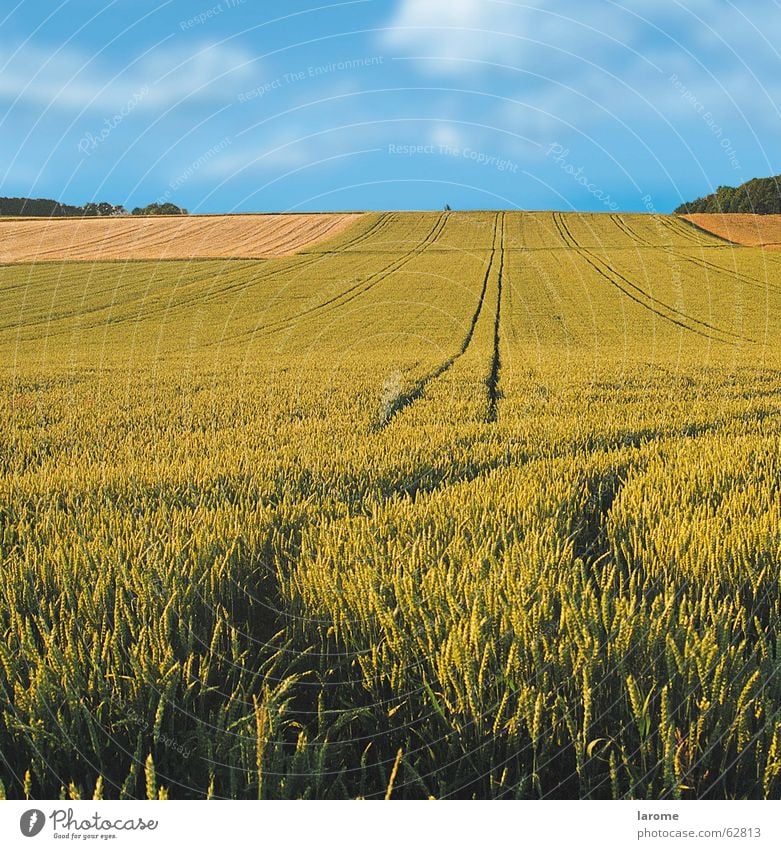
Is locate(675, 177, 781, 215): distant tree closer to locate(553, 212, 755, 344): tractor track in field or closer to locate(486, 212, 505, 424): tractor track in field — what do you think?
locate(553, 212, 755, 344): tractor track in field

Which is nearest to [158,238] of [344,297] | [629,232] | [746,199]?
[344,297]

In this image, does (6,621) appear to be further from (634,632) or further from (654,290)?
(654,290)

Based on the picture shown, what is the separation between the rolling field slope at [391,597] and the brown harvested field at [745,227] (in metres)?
54.3

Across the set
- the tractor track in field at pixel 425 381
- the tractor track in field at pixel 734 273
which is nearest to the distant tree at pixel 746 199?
the tractor track in field at pixel 734 273

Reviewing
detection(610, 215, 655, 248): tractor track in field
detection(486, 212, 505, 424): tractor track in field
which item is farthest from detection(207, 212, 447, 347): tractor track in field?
detection(610, 215, 655, 248): tractor track in field

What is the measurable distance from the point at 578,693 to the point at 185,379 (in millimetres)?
12122

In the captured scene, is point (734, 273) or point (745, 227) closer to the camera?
point (734, 273)

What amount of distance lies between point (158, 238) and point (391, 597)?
5505 centimetres

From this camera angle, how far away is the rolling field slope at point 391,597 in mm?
1764

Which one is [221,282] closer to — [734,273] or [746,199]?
[734,273]

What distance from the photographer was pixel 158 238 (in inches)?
2010

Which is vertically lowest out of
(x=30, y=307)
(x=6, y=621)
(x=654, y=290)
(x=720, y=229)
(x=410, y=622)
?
(x=6, y=621)

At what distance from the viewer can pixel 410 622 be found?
223 cm
